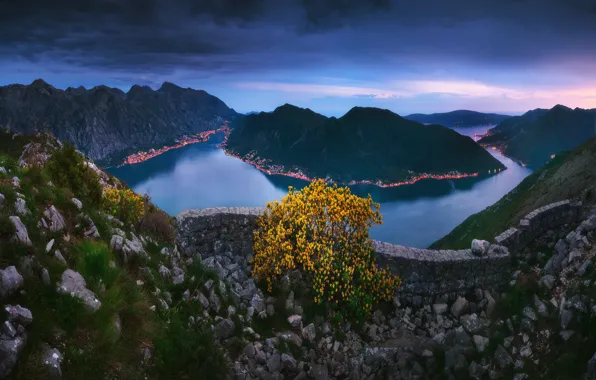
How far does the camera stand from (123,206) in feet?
31.6

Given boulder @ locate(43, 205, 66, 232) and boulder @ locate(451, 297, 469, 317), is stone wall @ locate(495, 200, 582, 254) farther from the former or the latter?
boulder @ locate(43, 205, 66, 232)

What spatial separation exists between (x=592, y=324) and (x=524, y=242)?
23.3 feet

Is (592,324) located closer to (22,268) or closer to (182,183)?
(22,268)

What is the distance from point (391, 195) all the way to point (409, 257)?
15267cm

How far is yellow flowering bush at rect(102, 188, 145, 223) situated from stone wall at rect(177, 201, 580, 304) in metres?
1.58

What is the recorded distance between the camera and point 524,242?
549 inches

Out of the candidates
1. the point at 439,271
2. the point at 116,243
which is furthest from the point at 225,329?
the point at 439,271

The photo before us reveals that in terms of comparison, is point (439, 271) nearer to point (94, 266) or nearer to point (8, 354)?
point (94, 266)

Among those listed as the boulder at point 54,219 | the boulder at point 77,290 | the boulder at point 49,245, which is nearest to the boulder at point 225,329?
the boulder at point 77,290

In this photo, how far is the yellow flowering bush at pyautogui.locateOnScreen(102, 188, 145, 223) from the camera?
9.19 m

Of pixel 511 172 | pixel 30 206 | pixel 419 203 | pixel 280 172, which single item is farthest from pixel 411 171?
pixel 30 206

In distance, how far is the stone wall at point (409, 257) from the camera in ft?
37.7

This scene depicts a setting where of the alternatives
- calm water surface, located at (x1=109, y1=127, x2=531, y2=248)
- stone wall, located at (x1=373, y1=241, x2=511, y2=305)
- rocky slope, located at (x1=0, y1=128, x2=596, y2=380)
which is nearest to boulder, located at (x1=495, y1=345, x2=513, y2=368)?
rocky slope, located at (x1=0, y1=128, x2=596, y2=380)

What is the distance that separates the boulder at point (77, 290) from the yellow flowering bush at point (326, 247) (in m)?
5.61
